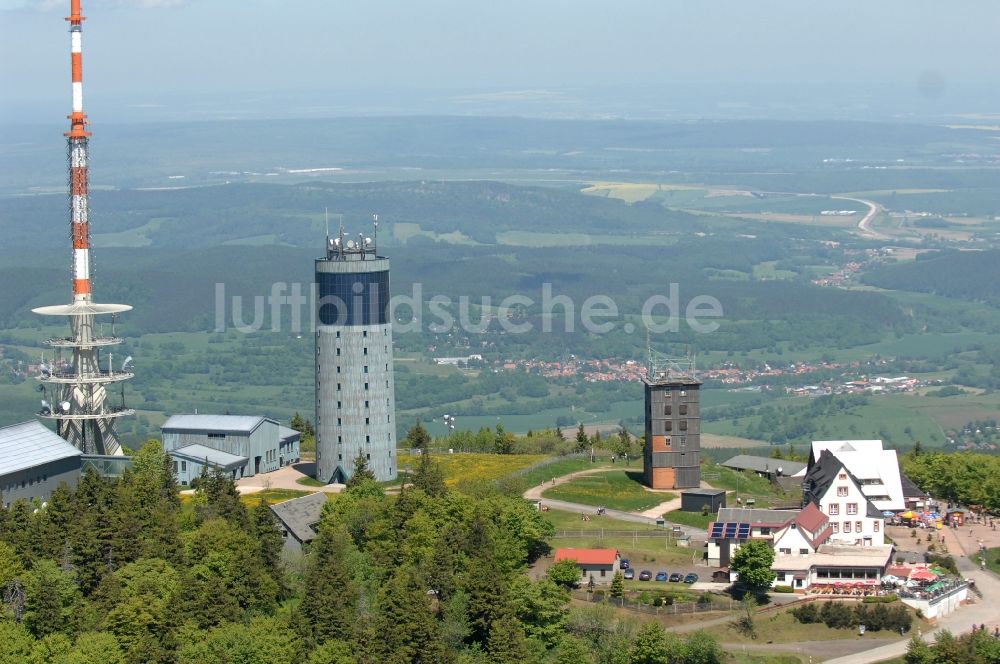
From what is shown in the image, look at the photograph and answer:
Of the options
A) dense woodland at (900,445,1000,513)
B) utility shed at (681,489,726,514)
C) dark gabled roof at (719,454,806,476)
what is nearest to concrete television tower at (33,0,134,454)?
utility shed at (681,489,726,514)

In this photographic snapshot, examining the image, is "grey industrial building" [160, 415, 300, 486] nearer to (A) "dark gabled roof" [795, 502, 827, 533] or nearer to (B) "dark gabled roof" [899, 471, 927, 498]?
(A) "dark gabled roof" [795, 502, 827, 533]

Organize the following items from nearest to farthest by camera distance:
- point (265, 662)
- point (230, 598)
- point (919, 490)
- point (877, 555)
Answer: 1. point (265, 662)
2. point (230, 598)
3. point (877, 555)
4. point (919, 490)

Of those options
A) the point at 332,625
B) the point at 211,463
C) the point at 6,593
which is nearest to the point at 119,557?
the point at 6,593

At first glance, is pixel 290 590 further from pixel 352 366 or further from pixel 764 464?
pixel 764 464

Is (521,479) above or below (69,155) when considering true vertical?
below

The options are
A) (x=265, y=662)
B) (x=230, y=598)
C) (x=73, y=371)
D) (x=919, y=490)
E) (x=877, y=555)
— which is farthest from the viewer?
(x=73, y=371)

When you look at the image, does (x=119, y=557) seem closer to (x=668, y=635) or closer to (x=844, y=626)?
(x=668, y=635)

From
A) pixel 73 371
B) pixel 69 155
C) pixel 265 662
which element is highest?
pixel 69 155
